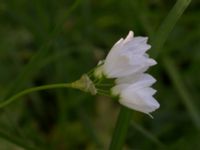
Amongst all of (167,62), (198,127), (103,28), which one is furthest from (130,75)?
(103,28)

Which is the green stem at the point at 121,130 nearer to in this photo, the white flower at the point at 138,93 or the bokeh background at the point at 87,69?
the white flower at the point at 138,93

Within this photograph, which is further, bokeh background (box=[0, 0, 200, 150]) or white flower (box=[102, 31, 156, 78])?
bokeh background (box=[0, 0, 200, 150])

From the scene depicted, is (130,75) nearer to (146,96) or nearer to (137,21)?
(146,96)

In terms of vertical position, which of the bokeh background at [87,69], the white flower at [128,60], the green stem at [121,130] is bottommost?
the green stem at [121,130]

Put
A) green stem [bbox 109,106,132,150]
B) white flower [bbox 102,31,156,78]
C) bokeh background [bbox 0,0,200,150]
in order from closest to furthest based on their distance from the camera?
white flower [bbox 102,31,156,78], green stem [bbox 109,106,132,150], bokeh background [bbox 0,0,200,150]

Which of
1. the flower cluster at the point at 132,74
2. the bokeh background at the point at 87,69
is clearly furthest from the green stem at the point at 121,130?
the bokeh background at the point at 87,69

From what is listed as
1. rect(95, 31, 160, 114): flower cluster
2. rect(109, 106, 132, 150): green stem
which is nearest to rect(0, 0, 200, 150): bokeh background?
rect(109, 106, 132, 150): green stem

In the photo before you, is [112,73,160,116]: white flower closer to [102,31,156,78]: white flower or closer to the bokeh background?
[102,31,156,78]: white flower
